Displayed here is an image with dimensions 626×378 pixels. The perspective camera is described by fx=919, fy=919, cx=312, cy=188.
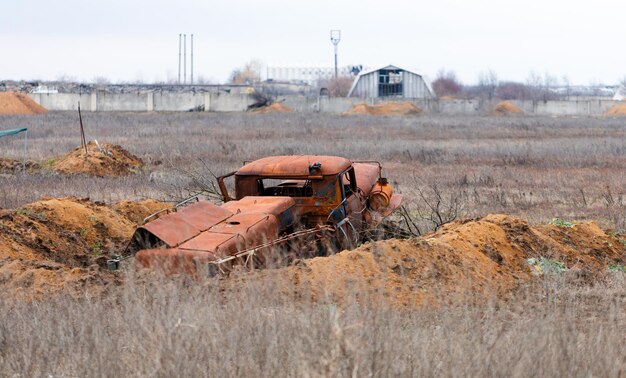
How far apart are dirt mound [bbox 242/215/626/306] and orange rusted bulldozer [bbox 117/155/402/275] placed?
50 centimetres

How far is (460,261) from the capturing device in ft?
35.1

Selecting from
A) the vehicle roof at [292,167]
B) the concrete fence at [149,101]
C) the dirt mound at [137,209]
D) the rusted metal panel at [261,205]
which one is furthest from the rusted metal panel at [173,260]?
the concrete fence at [149,101]

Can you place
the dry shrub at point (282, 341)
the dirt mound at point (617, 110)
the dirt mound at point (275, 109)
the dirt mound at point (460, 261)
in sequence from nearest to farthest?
the dry shrub at point (282, 341) → the dirt mound at point (460, 261) → the dirt mound at point (275, 109) → the dirt mound at point (617, 110)

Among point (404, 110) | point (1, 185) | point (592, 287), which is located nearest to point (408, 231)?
point (592, 287)

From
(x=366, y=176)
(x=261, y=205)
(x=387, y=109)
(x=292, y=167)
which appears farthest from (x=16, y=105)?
(x=261, y=205)

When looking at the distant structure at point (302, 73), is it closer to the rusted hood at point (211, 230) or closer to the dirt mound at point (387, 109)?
the dirt mound at point (387, 109)

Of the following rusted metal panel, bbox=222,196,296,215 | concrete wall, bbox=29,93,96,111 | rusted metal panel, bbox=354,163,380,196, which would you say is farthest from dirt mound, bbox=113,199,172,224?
concrete wall, bbox=29,93,96,111

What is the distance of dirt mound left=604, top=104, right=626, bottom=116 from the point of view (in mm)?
78588

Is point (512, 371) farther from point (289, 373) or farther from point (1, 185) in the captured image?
point (1, 185)

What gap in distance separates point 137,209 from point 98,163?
10750 millimetres

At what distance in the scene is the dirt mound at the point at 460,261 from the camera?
9.13 m

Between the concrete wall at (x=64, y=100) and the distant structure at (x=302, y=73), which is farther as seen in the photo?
the distant structure at (x=302, y=73)

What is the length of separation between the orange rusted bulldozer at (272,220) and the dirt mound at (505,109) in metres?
65.2

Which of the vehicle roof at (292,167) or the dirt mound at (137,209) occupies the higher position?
the vehicle roof at (292,167)
